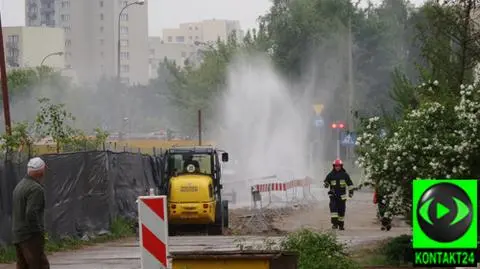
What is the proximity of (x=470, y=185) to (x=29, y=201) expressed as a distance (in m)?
7.30

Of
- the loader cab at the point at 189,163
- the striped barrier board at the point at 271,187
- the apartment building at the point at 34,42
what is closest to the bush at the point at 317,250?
the loader cab at the point at 189,163

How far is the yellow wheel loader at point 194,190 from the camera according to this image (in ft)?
95.0

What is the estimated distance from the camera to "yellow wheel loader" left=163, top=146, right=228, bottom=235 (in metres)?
29.0

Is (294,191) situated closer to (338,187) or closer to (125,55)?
(338,187)

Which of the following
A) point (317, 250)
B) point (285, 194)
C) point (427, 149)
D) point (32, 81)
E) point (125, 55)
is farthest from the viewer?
point (125, 55)

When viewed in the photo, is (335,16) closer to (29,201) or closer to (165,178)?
(165,178)

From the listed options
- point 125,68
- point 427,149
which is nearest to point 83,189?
point 427,149

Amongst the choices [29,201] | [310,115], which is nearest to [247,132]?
[310,115]

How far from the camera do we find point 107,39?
117 meters

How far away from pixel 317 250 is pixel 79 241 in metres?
10.6

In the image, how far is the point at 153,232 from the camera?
12.2 metres

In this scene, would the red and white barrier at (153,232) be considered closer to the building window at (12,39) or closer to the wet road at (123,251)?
the wet road at (123,251)

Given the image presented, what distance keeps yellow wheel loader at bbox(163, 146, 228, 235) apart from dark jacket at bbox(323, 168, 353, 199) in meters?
3.16

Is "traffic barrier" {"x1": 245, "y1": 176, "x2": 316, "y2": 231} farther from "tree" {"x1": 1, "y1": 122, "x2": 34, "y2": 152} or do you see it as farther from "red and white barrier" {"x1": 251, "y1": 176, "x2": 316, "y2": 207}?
"tree" {"x1": 1, "y1": 122, "x2": 34, "y2": 152}
